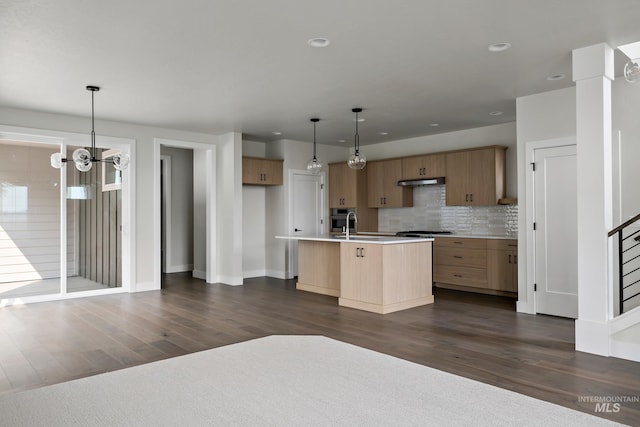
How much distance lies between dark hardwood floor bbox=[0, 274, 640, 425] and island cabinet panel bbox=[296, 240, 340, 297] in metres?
0.29

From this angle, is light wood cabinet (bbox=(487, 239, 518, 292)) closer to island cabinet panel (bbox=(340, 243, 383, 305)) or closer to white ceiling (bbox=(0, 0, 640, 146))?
white ceiling (bbox=(0, 0, 640, 146))

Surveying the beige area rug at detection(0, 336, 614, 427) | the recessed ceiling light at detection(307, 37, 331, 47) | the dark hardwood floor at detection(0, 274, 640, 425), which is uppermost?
the recessed ceiling light at detection(307, 37, 331, 47)

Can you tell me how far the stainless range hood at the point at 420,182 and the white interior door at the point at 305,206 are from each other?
1.80 m

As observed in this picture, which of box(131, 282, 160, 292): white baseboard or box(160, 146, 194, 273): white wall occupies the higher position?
box(160, 146, 194, 273): white wall

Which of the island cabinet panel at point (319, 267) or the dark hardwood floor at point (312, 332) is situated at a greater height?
the island cabinet panel at point (319, 267)

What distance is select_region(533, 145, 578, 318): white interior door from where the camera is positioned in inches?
201

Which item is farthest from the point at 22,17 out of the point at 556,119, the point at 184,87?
the point at 556,119

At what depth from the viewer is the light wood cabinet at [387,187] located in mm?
8195

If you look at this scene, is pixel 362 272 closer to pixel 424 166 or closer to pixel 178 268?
pixel 424 166

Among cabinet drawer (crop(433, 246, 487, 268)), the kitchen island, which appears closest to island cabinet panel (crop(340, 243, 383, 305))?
the kitchen island

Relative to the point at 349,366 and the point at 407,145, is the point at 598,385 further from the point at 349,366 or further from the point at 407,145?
the point at 407,145

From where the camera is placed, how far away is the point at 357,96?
546cm

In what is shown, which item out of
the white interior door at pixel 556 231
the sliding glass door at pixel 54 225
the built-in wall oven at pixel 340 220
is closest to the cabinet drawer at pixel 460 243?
the white interior door at pixel 556 231

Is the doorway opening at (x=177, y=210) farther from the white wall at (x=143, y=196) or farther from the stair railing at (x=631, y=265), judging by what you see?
the stair railing at (x=631, y=265)
